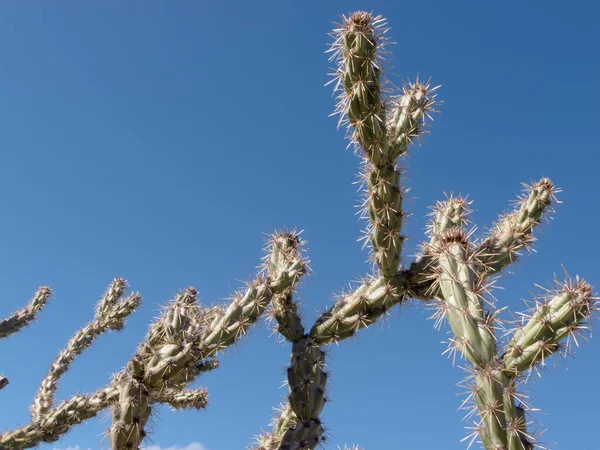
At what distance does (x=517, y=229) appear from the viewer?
482 cm

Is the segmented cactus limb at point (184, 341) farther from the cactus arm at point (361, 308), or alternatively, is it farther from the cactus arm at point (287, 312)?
the cactus arm at point (361, 308)

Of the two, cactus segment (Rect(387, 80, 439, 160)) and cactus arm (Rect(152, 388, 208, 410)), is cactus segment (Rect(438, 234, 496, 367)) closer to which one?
cactus segment (Rect(387, 80, 439, 160))

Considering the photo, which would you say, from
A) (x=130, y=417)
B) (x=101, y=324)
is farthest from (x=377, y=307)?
(x=101, y=324)

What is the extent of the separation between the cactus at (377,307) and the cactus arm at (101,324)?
6.95 feet

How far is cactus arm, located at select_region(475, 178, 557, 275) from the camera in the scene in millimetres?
4684

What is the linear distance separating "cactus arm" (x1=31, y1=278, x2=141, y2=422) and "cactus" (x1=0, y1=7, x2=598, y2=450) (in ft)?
6.95

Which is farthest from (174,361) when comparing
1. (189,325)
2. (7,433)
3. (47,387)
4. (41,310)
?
(41,310)

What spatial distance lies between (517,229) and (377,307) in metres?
1.39

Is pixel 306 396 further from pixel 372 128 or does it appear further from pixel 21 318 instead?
pixel 21 318

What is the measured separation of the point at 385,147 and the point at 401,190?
1.17 ft

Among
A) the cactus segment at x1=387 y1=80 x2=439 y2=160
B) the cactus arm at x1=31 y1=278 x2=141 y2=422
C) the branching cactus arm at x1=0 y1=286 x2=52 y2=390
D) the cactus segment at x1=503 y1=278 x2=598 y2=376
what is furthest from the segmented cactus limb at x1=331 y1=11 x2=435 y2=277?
the branching cactus arm at x1=0 y1=286 x2=52 y2=390

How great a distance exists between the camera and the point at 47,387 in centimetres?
700

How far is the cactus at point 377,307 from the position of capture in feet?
10.5

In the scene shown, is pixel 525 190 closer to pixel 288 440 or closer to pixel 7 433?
pixel 288 440
